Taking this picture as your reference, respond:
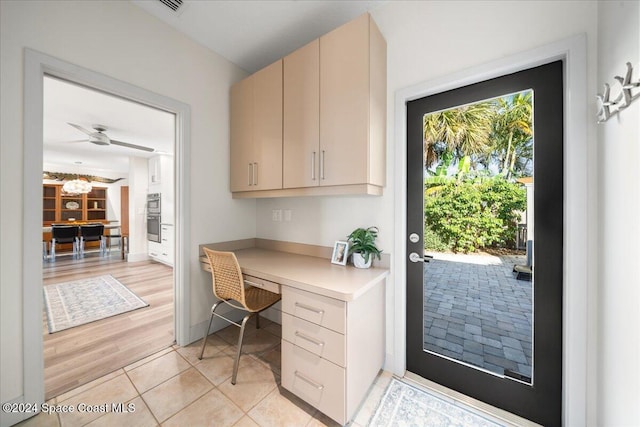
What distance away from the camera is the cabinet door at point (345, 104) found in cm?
148

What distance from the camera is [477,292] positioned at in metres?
1.52

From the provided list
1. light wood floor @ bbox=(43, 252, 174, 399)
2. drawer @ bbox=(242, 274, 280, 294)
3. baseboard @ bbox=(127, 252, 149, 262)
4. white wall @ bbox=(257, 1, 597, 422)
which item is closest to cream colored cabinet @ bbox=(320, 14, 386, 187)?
white wall @ bbox=(257, 1, 597, 422)

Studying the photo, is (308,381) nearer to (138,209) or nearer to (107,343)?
(107,343)

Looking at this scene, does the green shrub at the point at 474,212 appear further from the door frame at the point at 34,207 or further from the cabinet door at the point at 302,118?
the door frame at the point at 34,207

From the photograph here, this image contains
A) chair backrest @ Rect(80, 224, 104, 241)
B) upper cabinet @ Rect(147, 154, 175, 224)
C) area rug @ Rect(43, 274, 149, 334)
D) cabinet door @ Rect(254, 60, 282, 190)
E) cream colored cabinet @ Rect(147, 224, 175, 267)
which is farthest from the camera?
chair backrest @ Rect(80, 224, 104, 241)

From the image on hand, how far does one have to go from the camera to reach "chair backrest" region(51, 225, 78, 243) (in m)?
5.59

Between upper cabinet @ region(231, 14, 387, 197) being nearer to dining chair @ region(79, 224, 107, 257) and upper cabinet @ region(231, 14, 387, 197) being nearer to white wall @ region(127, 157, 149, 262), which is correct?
white wall @ region(127, 157, 149, 262)

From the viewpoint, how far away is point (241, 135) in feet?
7.32

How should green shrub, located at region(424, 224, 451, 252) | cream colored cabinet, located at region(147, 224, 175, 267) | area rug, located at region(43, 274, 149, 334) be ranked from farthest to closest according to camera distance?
cream colored cabinet, located at region(147, 224, 175, 267), area rug, located at region(43, 274, 149, 334), green shrub, located at region(424, 224, 451, 252)

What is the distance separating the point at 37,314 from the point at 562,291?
2948mm

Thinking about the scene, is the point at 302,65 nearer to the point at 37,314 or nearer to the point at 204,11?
the point at 204,11

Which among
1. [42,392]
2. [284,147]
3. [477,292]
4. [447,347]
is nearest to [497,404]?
[447,347]

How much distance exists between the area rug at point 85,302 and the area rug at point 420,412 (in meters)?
2.99

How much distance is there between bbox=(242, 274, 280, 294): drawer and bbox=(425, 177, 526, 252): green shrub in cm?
112
